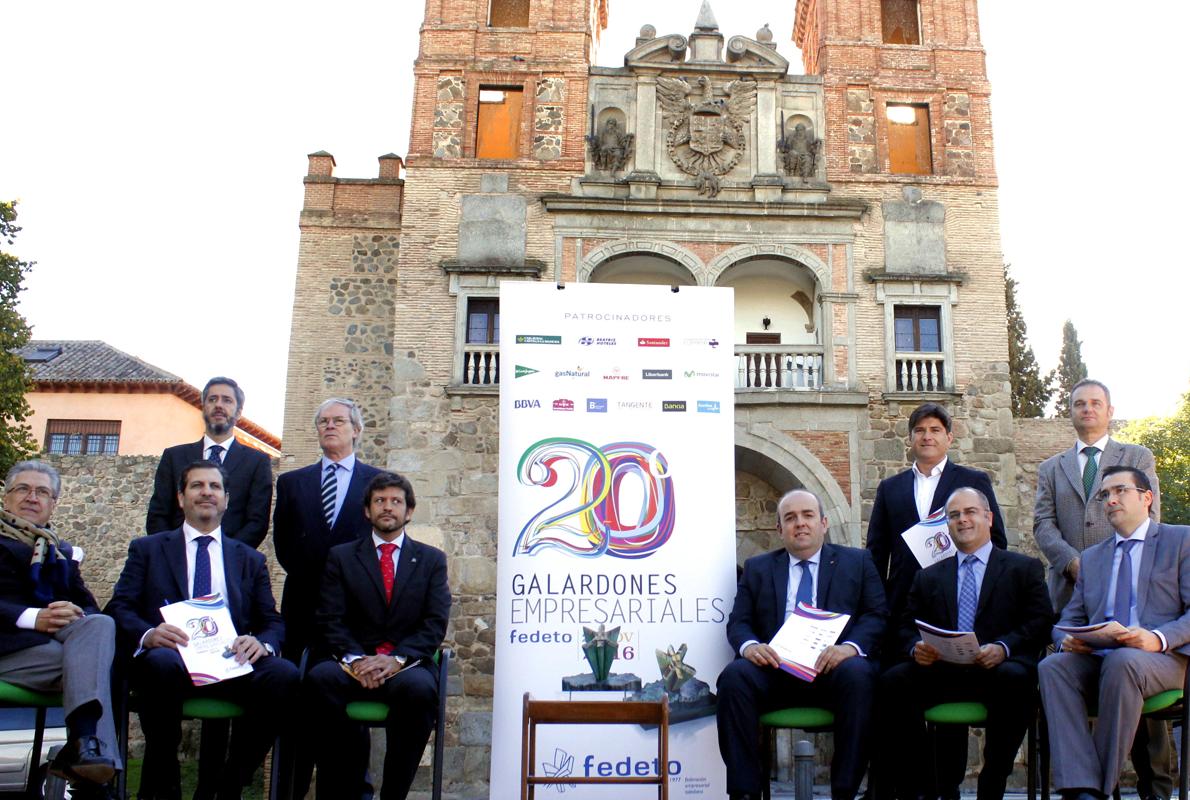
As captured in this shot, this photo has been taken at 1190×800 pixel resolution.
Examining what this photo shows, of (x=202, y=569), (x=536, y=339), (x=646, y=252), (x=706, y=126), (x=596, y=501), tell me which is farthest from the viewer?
(x=706, y=126)

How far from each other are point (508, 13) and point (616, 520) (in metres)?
11.4

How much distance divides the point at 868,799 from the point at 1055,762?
1031mm

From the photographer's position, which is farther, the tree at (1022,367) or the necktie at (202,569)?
the tree at (1022,367)

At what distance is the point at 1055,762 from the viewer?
4.77 meters

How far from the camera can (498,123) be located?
584 inches

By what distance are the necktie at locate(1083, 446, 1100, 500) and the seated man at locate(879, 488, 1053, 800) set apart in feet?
2.99

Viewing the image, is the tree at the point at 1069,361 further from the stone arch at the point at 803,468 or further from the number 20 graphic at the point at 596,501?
the number 20 graphic at the point at 596,501

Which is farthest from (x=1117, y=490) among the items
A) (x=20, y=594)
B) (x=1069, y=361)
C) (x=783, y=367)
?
(x=1069, y=361)

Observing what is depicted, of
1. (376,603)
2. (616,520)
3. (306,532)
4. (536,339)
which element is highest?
(536,339)

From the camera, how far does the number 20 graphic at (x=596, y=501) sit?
625cm

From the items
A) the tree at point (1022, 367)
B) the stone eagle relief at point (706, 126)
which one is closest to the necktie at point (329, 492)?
the stone eagle relief at point (706, 126)

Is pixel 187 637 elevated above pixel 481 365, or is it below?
below

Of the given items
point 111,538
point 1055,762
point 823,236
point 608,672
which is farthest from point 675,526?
point 111,538

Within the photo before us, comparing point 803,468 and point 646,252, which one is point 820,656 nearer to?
point 803,468
